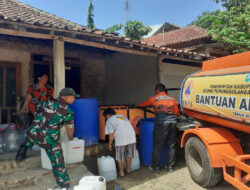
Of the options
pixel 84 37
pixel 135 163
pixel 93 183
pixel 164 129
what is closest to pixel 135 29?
pixel 84 37

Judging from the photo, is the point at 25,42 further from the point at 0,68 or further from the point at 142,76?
the point at 142,76

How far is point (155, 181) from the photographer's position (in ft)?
13.1

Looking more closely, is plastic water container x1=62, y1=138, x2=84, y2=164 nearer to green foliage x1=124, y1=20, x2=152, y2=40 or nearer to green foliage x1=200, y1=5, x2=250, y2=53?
green foliage x1=200, y1=5, x2=250, y2=53

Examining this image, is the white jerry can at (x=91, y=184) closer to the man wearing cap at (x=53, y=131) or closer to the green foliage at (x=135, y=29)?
the man wearing cap at (x=53, y=131)

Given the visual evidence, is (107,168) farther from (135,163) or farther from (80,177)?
(135,163)

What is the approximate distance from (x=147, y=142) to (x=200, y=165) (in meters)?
1.18

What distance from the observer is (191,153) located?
3.94 metres

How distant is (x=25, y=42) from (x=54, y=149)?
4.95 metres

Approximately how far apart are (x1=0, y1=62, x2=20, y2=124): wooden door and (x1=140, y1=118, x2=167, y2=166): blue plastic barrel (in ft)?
14.0

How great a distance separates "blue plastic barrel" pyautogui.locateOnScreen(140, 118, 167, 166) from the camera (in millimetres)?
4539

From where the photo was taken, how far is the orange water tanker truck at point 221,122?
2.85 m

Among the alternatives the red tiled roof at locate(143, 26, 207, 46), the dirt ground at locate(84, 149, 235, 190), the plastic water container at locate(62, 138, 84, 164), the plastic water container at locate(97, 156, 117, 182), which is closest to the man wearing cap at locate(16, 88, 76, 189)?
the plastic water container at locate(62, 138, 84, 164)

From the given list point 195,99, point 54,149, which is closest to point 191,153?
point 195,99

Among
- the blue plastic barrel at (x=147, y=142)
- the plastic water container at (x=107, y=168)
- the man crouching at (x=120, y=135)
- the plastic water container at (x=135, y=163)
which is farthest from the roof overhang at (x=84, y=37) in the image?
the plastic water container at (x=135, y=163)
